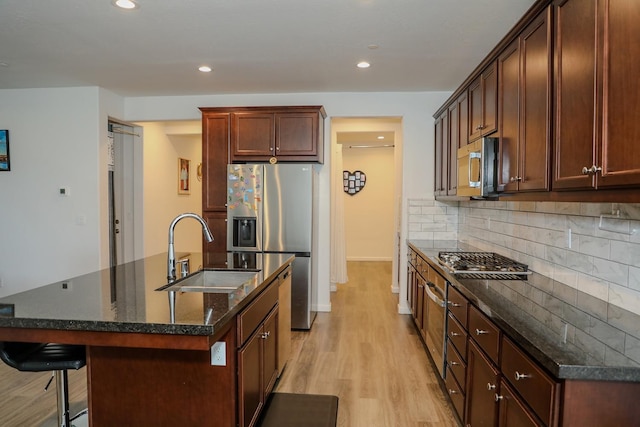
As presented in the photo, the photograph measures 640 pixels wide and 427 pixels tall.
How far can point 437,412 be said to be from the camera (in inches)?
100

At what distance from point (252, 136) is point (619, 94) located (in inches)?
135

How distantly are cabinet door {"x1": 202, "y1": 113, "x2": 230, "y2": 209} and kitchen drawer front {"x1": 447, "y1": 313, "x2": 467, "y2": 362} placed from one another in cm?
274

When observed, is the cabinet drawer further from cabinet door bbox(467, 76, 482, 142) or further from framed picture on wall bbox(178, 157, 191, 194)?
framed picture on wall bbox(178, 157, 191, 194)

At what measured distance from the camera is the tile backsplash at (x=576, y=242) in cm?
172

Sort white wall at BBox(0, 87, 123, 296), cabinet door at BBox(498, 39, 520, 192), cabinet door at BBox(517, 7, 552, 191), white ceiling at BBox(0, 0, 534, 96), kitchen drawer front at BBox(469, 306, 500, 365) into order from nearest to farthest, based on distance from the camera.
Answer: kitchen drawer front at BBox(469, 306, 500, 365) → cabinet door at BBox(517, 7, 552, 191) → cabinet door at BBox(498, 39, 520, 192) → white ceiling at BBox(0, 0, 534, 96) → white wall at BBox(0, 87, 123, 296)

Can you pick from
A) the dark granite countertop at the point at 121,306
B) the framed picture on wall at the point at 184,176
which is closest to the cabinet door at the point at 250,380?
the dark granite countertop at the point at 121,306

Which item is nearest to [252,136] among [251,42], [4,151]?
[251,42]

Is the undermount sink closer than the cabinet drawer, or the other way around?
the cabinet drawer

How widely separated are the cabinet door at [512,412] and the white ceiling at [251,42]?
2.20 metres

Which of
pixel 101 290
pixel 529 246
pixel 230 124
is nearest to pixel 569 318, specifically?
pixel 529 246

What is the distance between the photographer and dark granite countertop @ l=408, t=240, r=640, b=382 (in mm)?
1160

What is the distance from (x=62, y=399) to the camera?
199cm

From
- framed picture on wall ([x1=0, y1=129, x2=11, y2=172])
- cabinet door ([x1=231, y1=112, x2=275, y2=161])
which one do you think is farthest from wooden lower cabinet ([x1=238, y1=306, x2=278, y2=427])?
framed picture on wall ([x1=0, y1=129, x2=11, y2=172])

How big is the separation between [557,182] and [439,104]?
3.05 metres
